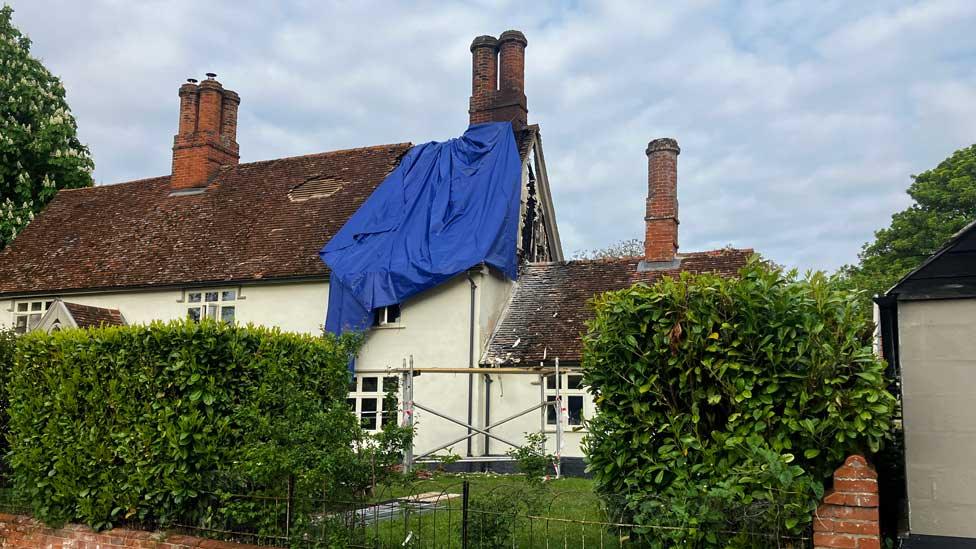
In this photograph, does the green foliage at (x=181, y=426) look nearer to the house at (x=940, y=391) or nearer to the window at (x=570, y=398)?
the house at (x=940, y=391)

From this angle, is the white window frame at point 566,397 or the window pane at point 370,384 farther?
the window pane at point 370,384

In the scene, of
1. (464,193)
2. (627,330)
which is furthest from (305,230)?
(627,330)

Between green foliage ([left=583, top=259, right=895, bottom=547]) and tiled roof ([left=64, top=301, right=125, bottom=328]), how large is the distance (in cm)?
1890

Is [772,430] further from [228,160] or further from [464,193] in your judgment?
[228,160]

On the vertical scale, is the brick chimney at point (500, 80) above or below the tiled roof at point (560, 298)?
above

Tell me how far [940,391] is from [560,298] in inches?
596

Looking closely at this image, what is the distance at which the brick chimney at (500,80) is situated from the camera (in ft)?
78.7

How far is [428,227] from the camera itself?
2072 centimetres

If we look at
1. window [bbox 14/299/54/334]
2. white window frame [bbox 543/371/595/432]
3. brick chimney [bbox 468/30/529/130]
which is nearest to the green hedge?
white window frame [bbox 543/371/595/432]

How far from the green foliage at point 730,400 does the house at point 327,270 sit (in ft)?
33.2

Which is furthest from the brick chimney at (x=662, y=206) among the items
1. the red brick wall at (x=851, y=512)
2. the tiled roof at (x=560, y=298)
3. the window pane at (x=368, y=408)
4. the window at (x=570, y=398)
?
the red brick wall at (x=851, y=512)

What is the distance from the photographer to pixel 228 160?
28359 mm

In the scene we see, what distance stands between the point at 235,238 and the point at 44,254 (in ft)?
24.5

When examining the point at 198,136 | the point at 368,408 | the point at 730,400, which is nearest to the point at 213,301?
the point at 368,408
